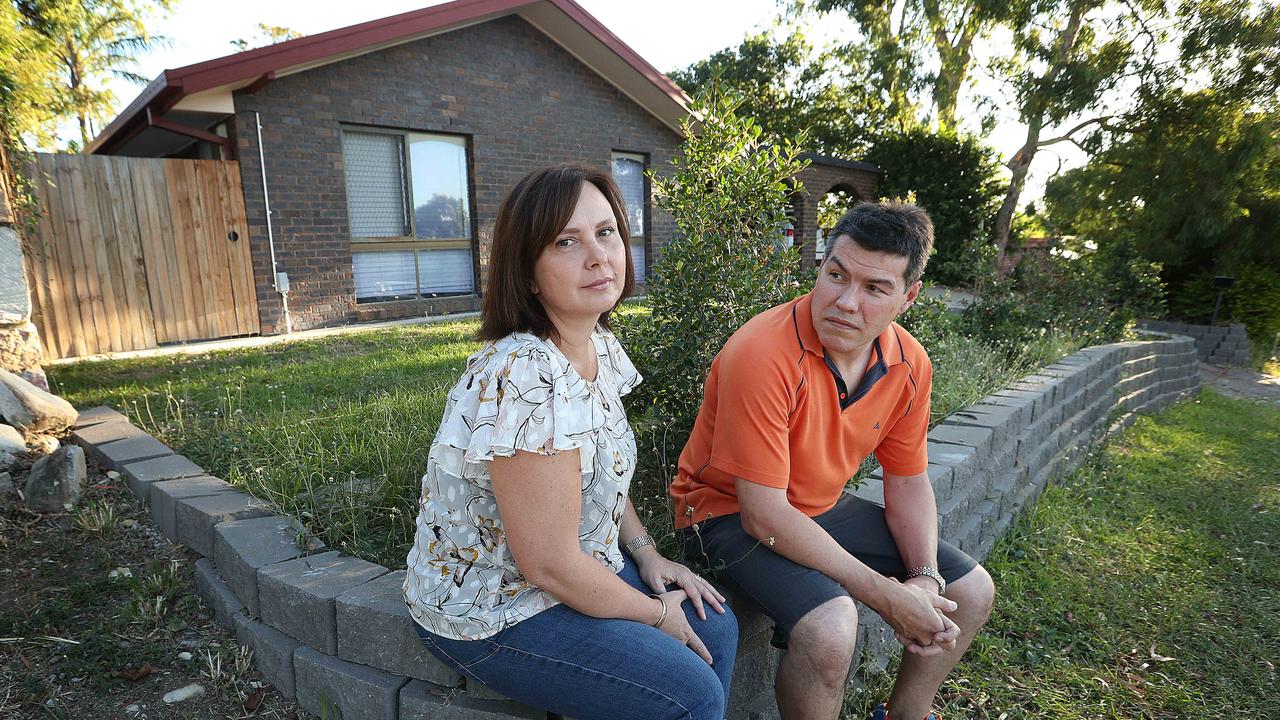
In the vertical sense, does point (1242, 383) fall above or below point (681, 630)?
below

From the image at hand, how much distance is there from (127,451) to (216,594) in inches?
54.5

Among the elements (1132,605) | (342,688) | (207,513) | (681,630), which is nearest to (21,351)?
(207,513)

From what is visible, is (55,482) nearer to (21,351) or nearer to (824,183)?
(21,351)

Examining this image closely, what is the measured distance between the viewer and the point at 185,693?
1924 mm

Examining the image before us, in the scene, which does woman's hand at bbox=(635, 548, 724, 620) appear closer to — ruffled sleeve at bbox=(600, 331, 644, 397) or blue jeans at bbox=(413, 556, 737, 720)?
blue jeans at bbox=(413, 556, 737, 720)

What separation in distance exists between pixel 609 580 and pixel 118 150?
11.3 m

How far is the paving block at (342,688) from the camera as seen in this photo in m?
1.76

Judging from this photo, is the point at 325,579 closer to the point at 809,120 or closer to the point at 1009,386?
the point at 1009,386

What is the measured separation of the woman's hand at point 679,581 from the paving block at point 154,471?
2132mm

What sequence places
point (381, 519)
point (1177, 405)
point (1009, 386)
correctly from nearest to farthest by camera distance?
point (381, 519)
point (1009, 386)
point (1177, 405)

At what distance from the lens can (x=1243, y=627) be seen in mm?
3006

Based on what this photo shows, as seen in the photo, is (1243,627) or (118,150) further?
(118,150)

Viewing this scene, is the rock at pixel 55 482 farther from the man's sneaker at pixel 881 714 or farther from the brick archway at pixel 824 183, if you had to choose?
the brick archway at pixel 824 183

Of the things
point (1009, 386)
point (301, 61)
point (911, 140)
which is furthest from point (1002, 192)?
point (301, 61)
